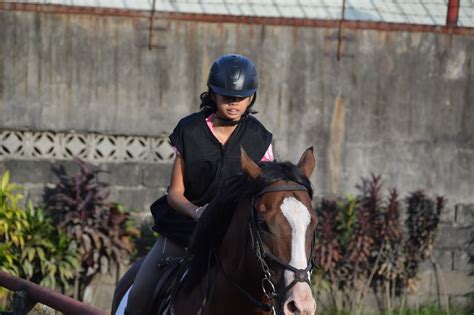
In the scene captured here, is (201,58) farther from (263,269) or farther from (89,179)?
(263,269)

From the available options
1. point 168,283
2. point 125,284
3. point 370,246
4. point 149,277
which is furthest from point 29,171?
point 168,283

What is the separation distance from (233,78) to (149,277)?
1213 millimetres

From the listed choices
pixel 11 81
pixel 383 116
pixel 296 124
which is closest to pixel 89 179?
pixel 11 81

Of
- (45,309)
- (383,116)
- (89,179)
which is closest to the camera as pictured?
(45,309)

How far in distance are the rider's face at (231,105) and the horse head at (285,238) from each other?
0.79 metres

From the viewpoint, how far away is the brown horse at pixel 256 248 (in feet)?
15.4

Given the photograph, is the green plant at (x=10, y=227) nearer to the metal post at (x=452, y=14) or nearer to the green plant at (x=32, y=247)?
the green plant at (x=32, y=247)

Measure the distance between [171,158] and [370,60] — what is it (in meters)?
2.39

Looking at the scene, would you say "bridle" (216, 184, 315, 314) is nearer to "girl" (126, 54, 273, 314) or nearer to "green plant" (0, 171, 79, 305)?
"girl" (126, 54, 273, 314)

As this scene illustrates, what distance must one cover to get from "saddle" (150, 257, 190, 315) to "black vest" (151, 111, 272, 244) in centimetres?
18

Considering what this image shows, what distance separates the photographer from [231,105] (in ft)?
18.9

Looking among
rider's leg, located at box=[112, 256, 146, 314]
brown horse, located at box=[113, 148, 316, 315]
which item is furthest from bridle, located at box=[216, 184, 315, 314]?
rider's leg, located at box=[112, 256, 146, 314]

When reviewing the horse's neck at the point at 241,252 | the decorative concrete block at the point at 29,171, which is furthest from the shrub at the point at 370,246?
the horse's neck at the point at 241,252

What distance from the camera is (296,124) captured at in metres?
11.6
